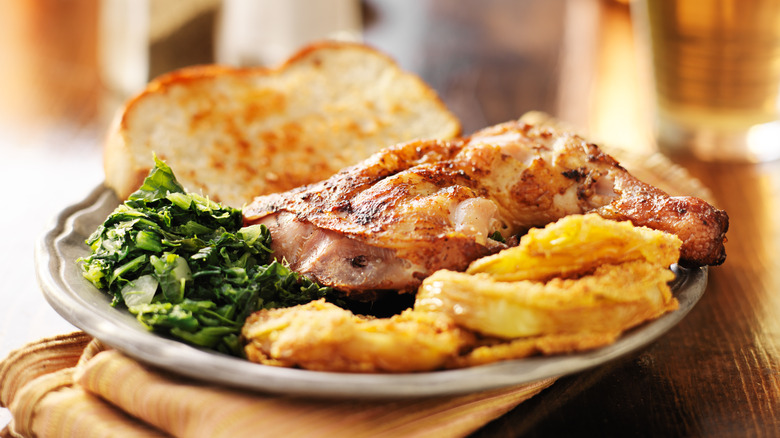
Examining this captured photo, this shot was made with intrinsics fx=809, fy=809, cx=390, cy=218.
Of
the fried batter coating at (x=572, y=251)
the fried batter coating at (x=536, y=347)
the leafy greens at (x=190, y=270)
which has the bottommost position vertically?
the leafy greens at (x=190, y=270)

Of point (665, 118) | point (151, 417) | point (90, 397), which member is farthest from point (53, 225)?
point (665, 118)

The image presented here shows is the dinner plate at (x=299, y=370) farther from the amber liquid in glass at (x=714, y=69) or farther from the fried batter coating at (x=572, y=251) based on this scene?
the amber liquid in glass at (x=714, y=69)

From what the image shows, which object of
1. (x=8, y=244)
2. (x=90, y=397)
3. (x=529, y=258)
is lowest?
(x=8, y=244)

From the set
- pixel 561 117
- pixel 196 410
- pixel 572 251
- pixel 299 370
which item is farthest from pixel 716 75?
pixel 196 410

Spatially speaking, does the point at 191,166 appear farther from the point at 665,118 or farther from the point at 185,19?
the point at 665,118

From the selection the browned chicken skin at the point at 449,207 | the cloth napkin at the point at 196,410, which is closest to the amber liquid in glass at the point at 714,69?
the browned chicken skin at the point at 449,207

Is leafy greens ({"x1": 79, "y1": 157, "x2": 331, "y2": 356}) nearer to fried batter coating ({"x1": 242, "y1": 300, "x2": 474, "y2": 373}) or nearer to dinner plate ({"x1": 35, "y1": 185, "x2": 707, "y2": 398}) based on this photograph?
dinner plate ({"x1": 35, "y1": 185, "x2": 707, "y2": 398})
